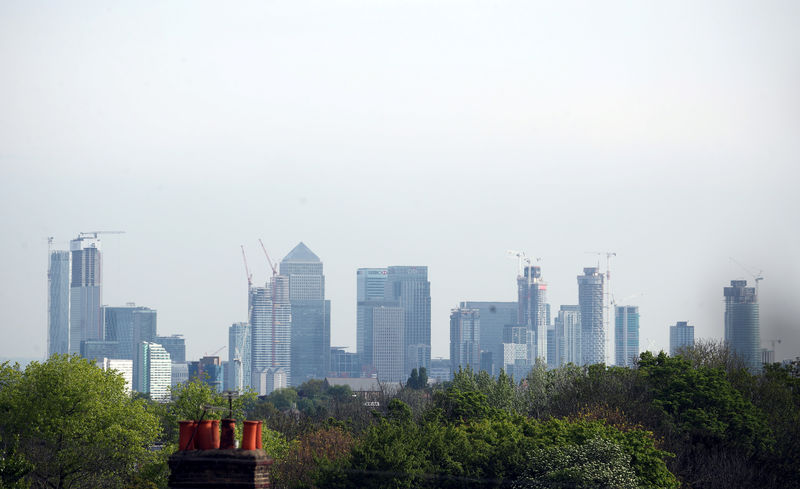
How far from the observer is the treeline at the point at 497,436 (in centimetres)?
3447

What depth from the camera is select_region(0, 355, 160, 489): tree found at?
3950cm

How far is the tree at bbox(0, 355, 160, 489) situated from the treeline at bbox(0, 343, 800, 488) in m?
0.06

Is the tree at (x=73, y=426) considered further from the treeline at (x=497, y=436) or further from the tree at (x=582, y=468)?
the tree at (x=582, y=468)

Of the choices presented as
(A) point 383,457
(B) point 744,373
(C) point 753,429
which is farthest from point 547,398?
(A) point 383,457

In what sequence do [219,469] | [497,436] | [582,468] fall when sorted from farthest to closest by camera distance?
[497,436], [582,468], [219,469]

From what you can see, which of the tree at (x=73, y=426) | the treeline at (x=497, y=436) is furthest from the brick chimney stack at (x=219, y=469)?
the tree at (x=73, y=426)

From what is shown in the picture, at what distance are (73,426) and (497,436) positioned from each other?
1596 centimetres

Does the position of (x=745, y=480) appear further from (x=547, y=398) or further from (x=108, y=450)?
(x=108, y=450)

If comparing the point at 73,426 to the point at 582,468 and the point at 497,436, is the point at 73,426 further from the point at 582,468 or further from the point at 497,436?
the point at 582,468

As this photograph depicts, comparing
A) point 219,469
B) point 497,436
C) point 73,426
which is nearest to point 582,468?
point 497,436

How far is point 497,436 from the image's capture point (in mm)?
38656

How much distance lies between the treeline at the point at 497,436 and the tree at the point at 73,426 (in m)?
0.06

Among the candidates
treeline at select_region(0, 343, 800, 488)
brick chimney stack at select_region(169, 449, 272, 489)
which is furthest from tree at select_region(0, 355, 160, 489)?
brick chimney stack at select_region(169, 449, 272, 489)

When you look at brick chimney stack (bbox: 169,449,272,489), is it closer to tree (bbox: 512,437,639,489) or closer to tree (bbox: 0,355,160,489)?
tree (bbox: 512,437,639,489)
